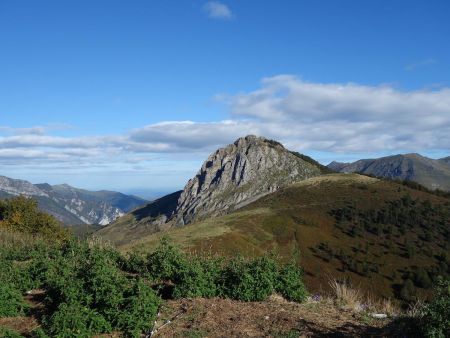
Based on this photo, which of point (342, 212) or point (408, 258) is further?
point (342, 212)

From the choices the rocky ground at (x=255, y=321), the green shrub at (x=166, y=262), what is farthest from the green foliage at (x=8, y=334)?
the green shrub at (x=166, y=262)

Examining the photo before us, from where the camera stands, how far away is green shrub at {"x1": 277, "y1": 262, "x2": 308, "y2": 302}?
39.5 ft

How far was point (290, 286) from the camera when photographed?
39.8 ft

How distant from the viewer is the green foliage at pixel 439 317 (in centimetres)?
774

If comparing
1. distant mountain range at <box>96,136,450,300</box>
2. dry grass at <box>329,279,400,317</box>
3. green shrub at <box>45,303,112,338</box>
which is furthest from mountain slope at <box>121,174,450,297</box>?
green shrub at <box>45,303,112,338</box>

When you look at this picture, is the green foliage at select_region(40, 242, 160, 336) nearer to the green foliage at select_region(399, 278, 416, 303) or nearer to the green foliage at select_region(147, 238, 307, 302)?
the green foliage at select_region(147, 238, 307, 302)

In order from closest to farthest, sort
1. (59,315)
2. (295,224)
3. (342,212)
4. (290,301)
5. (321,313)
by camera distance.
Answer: (59,315) < (321,313) < (290,301) < (295,224) < (342,212)

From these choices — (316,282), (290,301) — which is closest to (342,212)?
(316,282)

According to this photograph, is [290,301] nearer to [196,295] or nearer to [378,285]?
[196,295]

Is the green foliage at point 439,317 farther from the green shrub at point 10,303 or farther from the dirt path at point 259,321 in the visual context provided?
the green shrub at point 10,303

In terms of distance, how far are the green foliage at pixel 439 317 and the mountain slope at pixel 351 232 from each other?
54.0 metres

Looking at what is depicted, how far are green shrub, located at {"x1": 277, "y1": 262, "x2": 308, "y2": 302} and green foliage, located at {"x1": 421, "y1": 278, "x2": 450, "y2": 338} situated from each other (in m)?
4.18

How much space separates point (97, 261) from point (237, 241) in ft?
208

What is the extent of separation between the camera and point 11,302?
1083 centimetres
